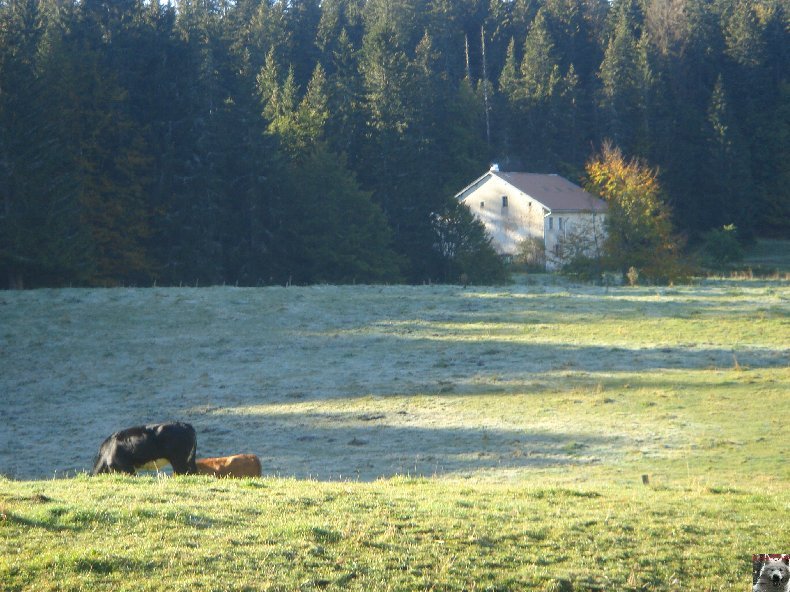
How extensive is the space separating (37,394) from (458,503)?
19.9 meters

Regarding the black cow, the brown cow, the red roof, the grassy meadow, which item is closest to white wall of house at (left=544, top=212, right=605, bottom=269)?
the red roof

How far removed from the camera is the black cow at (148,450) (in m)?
14.2

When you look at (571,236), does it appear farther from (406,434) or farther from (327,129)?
(406,434)

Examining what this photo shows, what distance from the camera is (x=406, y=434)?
73.0 ft

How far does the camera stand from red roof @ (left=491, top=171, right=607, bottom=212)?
79062mm

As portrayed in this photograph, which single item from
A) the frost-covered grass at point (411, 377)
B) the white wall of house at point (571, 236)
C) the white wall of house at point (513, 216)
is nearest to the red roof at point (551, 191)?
the white wall of house at point (513, 216)

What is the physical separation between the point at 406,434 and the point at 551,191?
204 feet

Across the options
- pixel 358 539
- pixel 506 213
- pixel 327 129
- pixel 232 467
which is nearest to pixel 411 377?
pixel 232 467

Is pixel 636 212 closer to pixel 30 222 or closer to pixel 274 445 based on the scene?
pixel 30 222

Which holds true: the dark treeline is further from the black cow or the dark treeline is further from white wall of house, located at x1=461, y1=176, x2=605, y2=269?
the black cow

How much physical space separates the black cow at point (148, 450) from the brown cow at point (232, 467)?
0.32 metres

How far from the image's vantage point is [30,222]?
4966 centimetres

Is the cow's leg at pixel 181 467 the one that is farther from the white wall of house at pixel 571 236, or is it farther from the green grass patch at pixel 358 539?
the white wall of house at pixel 571 236

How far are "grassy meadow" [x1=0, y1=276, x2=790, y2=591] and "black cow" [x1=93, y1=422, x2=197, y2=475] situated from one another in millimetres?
982
